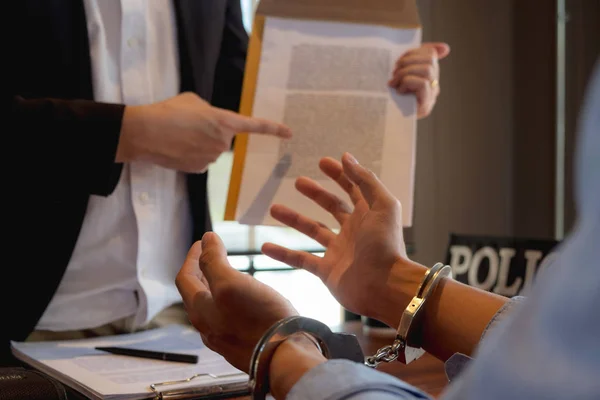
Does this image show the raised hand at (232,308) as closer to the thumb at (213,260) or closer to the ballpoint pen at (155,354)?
the thumb at (213,260)

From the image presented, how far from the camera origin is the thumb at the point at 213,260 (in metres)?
0.66

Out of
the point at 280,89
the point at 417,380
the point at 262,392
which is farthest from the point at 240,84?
the point at 262,392

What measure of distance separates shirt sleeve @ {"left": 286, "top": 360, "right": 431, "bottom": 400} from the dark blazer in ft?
2.27

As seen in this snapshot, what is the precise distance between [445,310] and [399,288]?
0.07 meters

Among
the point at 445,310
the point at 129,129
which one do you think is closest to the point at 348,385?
the point at 445,310

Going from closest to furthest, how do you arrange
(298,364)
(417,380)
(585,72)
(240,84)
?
(298,364) < (417,380) < (240,84) < (585,72)

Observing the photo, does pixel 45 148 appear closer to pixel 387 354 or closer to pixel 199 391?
pixel 199 391

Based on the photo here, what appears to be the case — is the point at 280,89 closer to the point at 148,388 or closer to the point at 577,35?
the point at 148,388

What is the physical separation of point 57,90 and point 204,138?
0.26 m

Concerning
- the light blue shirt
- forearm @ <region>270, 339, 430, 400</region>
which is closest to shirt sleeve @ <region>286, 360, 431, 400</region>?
forearm @ <region>270, 339, 430, 400</region>

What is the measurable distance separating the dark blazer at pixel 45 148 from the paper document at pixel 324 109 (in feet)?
0.86

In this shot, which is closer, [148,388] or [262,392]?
[262,392]

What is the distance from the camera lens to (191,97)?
1.16 metres

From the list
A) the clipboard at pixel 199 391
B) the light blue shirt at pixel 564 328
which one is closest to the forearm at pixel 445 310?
the clipboard at pixel 199 391
